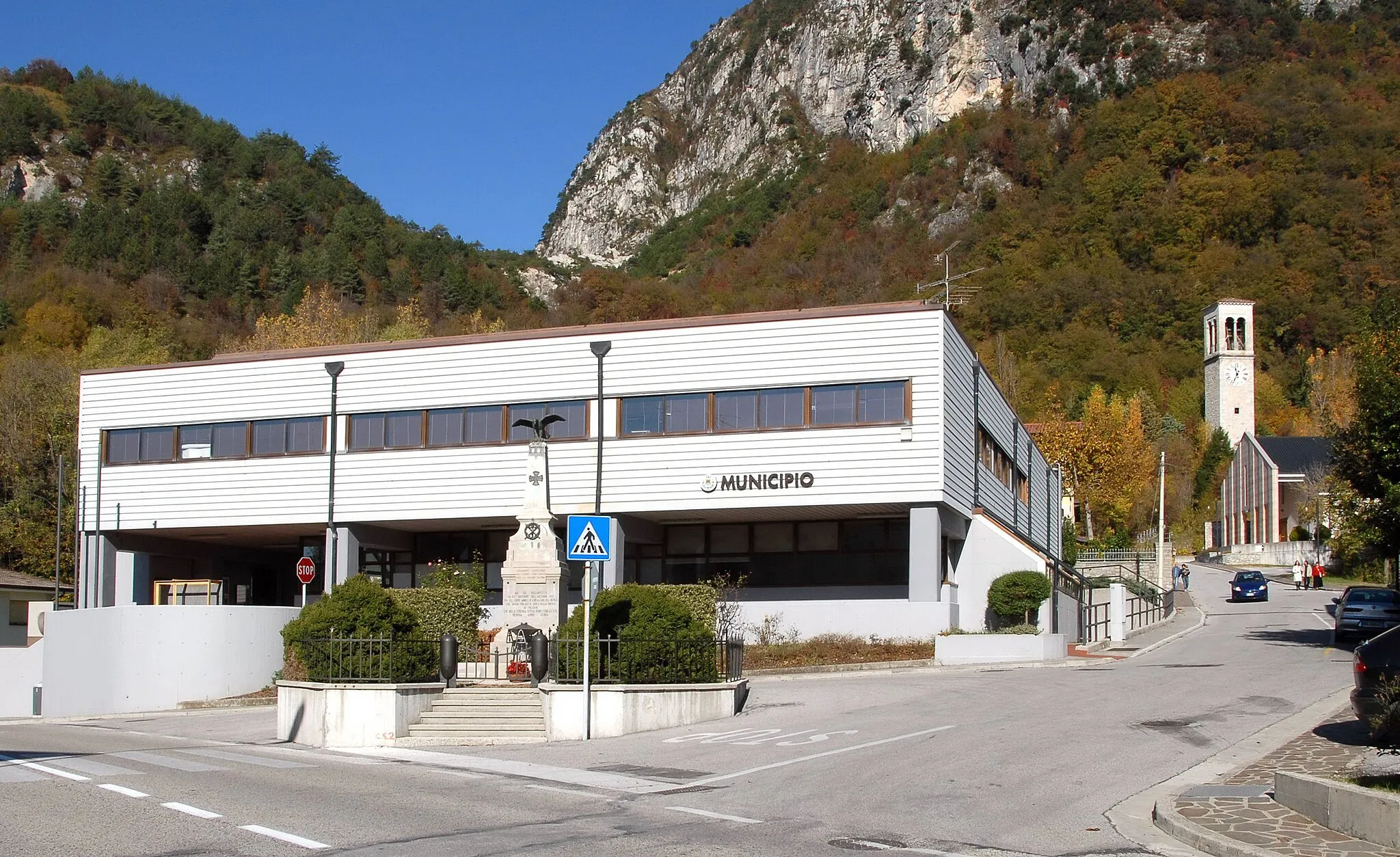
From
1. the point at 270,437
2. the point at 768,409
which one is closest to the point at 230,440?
the point at 270,437

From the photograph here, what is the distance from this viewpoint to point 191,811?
1162 centimetres

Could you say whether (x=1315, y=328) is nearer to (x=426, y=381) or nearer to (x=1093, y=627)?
(x=1093, y=627)

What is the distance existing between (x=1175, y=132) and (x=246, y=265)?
9374 centimetres

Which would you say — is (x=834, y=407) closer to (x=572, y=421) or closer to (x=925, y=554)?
(x=925, y=554)

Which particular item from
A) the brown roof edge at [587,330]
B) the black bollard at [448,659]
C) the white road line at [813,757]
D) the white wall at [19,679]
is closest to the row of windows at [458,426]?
the brown roof edge at [587,330]

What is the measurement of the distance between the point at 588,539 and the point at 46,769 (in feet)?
22.6

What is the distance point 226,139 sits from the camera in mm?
124625

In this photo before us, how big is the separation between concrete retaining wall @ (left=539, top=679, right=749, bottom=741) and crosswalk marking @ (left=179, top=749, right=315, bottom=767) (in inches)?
145

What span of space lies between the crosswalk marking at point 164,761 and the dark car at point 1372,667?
40.4 ft

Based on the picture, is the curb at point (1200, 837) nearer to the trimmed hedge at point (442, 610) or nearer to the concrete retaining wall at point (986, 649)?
the concrete retaining wall at point (986, 649)

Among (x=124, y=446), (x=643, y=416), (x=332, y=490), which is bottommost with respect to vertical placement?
(x=332, y=490)

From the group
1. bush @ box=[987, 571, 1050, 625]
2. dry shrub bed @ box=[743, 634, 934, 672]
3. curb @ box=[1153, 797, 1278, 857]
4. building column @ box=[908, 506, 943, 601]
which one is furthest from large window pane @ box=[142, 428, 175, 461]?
curb @ box=[1153, 797, 1278, 857]

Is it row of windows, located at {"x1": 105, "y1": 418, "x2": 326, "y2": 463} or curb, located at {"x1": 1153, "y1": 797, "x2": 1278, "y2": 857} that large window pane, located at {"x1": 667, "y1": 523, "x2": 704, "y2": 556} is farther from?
curb, located at {"x1": 1153, "y1": 797, "x2": 1278, "y2": 857}

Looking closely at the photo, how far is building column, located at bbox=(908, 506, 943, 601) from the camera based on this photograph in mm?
31906
